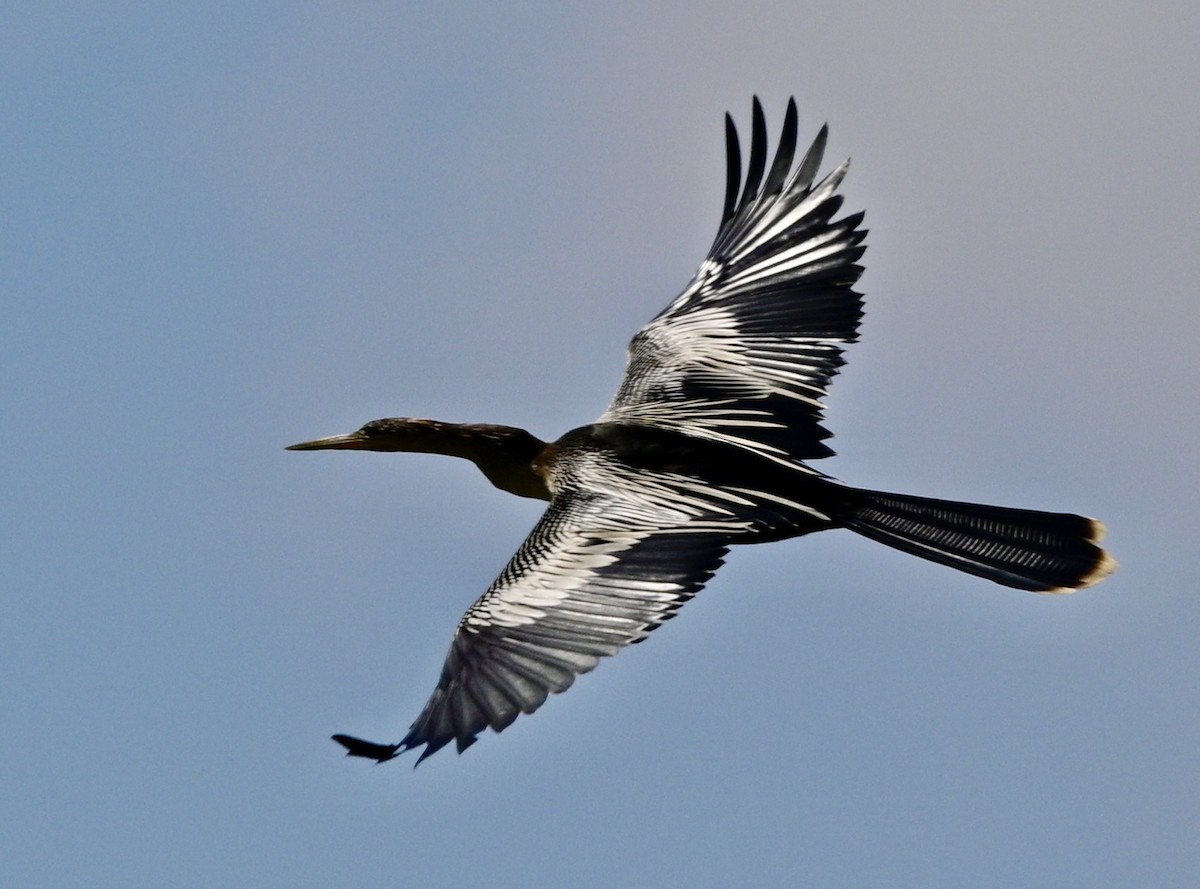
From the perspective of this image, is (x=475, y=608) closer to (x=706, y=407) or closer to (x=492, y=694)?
(x=492, y=694)

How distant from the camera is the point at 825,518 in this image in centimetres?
1231

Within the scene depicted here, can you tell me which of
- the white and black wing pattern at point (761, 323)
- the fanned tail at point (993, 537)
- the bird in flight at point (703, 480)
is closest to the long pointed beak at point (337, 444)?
the bird in flight at point (703, 480)

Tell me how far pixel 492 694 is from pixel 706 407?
3659 mm

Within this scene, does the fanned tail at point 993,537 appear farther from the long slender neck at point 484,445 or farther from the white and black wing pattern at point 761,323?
the long slender neck at point 484,445

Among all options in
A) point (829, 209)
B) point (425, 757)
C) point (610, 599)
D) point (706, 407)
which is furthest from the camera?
point (829, 209)

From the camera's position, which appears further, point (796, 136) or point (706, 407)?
point (796, 136)

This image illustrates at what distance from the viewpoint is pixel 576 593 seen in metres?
11.3

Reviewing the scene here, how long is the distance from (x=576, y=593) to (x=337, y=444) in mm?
4043

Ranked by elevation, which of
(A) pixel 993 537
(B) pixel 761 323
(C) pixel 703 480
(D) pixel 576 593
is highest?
(B) pixel 761 323

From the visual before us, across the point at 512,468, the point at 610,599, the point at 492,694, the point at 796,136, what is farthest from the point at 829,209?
the point at 492,694

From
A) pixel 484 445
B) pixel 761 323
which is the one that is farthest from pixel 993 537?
pixel 484 445

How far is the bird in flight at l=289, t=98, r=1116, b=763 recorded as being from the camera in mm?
10984

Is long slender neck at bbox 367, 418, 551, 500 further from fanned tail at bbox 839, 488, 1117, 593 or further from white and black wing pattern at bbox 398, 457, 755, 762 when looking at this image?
fanned tail at bbox 839, 488, 1117, 593

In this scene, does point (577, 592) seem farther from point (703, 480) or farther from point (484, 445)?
point (484, 445)
